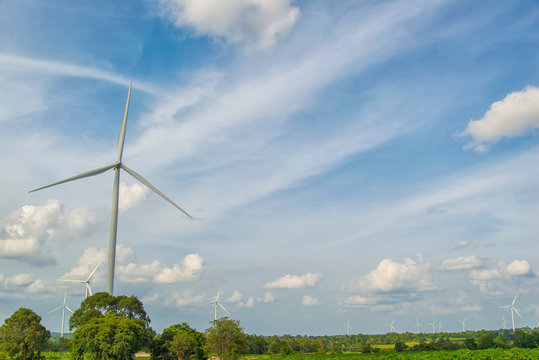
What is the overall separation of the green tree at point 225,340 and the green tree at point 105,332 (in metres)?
12.7

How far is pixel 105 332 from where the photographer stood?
79.2 metres

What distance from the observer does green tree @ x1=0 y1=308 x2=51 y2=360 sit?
283ft

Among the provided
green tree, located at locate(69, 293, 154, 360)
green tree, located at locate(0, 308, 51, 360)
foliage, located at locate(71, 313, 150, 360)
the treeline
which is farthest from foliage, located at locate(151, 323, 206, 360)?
green tree, located at locate(0, 308, 51, 360)

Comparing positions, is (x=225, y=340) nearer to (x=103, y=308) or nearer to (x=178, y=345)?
(x=178, y=345)

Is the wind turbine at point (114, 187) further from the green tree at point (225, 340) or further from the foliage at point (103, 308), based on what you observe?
the green tree at point (225, 340)

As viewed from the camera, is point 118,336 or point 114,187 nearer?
point 118,336

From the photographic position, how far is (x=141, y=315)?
98.8 m

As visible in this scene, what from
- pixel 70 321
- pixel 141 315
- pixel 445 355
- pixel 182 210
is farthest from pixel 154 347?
pixel 445 355

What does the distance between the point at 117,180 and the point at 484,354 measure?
6999cm

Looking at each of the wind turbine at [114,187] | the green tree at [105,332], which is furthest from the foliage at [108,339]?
the wind turbine at [114,187]

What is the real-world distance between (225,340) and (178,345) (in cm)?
983

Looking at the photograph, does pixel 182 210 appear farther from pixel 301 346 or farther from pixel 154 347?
pixel 301 346

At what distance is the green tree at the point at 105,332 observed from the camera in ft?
259

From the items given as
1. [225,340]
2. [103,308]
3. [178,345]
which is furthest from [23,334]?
[225,340]
